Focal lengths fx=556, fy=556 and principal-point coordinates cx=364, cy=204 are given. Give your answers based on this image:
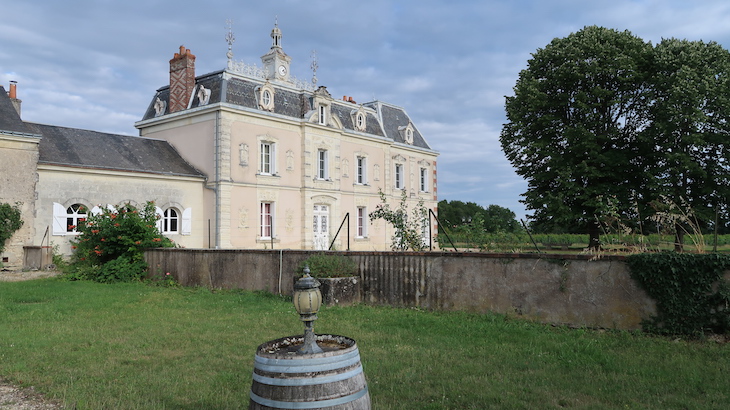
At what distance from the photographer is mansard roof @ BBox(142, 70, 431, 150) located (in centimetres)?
2536

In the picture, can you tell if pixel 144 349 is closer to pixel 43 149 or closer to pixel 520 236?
pixel 520 236

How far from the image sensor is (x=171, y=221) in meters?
23.8

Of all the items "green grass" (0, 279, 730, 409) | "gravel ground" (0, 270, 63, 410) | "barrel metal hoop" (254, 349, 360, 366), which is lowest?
"gravel ground" (0, 270, 63, 410)

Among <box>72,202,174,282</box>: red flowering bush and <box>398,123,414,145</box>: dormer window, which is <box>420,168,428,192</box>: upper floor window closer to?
<box>398,123,414,145</box>: dormer window

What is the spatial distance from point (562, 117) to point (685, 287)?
17634mm

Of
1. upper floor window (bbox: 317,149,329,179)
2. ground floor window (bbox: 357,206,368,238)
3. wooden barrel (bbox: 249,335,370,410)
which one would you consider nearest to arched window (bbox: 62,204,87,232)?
upper floor window (bbox: 317,149,329,179)

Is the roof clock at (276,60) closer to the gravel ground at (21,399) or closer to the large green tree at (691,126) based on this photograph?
the large green tree at (691,126)

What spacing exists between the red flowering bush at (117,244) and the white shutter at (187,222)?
271 inches

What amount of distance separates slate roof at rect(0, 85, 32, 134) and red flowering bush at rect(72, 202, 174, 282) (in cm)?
511

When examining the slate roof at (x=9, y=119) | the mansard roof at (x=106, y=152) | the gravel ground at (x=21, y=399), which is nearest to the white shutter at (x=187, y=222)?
the mansard roof at (x=106, y=152)

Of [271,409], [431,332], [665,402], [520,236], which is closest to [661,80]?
[520,236]

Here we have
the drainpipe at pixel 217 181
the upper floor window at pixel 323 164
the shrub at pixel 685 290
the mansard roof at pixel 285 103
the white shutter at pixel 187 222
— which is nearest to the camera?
the shrub at pixel 685 290

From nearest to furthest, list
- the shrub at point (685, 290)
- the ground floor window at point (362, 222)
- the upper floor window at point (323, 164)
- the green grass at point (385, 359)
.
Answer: the green grass at point (385, 359), the shrub at point (685, 290), the upper floor window at point (323, 164), the ground floor window at point (362, 222)

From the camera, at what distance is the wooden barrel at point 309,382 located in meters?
3.27
